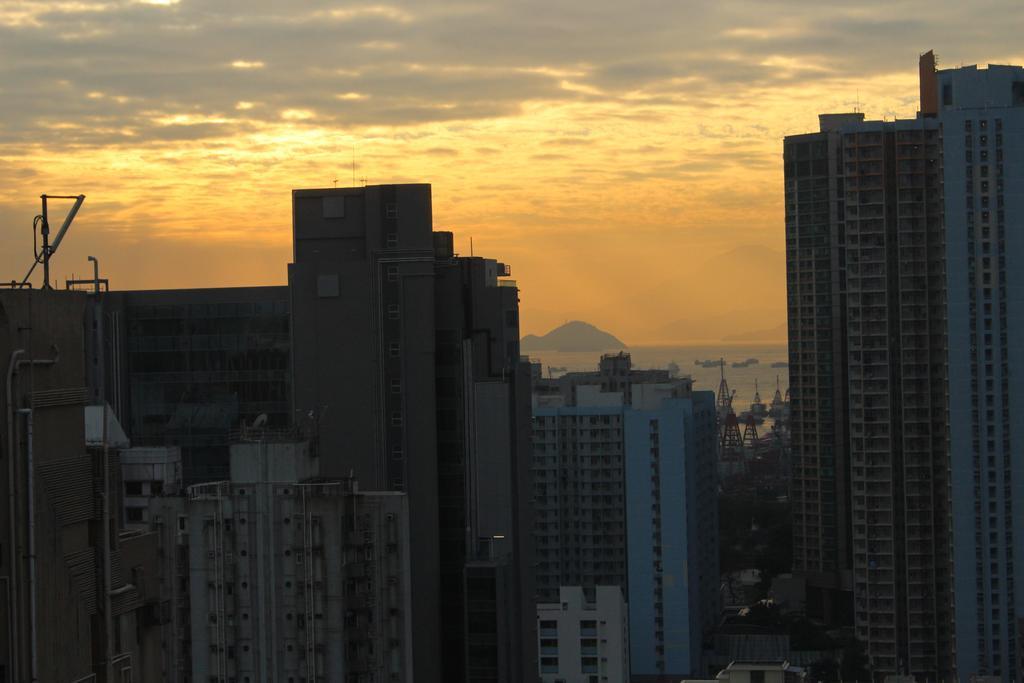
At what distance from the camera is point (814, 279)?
312 ft

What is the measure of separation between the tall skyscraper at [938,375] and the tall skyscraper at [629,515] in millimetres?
9512

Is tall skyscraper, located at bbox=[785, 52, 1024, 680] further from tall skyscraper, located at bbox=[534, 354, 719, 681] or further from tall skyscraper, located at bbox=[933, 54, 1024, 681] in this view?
tall skyscraper, located at bbox=[534, 354, 719, 681]

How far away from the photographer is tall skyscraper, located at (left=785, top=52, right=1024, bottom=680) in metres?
73.5

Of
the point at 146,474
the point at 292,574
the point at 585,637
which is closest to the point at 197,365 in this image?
the point at 146,474

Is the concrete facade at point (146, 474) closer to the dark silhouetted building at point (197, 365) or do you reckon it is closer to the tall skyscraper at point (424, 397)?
the tall skyscraper at point (424, 397)

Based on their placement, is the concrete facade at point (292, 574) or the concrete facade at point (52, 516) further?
the concrete facade at point (292, 574)

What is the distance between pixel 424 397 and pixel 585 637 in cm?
2951

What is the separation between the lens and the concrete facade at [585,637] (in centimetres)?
6259

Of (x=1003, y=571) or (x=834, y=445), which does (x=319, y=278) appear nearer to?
(x=1003, y=571)

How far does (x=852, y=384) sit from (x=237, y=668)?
5693 cm

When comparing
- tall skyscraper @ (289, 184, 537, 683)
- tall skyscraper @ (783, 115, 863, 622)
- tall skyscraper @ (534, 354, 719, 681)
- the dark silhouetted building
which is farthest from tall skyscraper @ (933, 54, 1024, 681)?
the dark silhouetted building

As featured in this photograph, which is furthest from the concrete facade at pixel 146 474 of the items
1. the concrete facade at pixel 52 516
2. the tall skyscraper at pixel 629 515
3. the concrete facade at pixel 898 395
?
the tall skyscraper at pixel 629 515

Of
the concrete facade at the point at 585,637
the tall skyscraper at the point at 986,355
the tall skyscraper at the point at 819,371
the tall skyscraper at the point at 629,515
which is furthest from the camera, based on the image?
the tall skyscraper at the point at 819,371

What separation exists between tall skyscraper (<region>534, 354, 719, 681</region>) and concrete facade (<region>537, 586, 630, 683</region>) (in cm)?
2033
